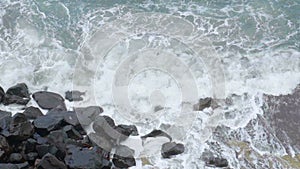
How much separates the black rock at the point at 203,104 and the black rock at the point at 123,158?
228 centimetres

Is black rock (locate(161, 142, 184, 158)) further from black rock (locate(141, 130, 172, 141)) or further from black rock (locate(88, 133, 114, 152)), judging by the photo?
black rock (locate(88, 133, 114, 152))

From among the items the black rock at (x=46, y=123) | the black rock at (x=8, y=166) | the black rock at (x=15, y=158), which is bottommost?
the black rock at (x=8, y=166)

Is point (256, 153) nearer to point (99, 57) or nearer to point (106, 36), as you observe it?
point (99, 57)

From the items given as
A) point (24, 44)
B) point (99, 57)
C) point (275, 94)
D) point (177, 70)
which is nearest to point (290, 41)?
point (275, 94)

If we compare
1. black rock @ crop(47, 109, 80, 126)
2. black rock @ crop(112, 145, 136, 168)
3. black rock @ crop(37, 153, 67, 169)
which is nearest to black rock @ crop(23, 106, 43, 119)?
black rock @ crop(47, 109, 80, 126)

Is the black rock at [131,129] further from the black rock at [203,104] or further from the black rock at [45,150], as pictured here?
the black rock at [45,150]

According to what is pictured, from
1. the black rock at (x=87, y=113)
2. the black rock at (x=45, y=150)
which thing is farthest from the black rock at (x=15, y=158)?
the black rock at (x=87, y=113)

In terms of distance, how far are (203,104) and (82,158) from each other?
3.56m

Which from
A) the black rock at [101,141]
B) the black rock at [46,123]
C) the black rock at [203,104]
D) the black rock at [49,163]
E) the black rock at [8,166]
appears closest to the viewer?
the black rock at [8,166]

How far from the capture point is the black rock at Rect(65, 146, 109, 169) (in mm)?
8242

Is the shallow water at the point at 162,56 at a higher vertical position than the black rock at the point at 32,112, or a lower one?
higher

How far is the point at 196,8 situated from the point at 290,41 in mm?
3607

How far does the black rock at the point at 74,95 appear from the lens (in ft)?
35.9

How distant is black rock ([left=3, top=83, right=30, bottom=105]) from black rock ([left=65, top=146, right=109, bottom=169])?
2.52 m
